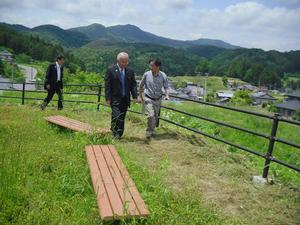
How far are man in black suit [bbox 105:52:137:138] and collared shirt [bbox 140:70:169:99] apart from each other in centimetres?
35

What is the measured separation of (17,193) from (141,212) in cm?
160

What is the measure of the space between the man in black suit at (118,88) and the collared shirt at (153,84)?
35 cm

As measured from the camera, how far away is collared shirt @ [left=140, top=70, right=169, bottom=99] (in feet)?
25.7

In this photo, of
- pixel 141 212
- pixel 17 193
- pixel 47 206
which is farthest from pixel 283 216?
pixel 17 193

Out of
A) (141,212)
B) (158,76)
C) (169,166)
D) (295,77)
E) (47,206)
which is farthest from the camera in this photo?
(295,77)

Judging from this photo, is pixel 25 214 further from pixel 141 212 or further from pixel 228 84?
pixel 228 84

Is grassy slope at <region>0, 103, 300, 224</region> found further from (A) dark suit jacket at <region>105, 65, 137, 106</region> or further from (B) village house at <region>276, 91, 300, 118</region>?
(B) village house at <region>276, 91, 300, 118</region>

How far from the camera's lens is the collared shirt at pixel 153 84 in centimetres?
782

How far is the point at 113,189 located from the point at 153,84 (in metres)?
4.14

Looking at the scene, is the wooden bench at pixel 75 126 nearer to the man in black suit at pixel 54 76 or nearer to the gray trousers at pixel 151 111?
the gray trousers at pixel 151 111

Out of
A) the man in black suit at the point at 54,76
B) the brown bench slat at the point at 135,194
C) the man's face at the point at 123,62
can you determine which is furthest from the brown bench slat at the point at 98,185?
the man in black suit at the point at 54,76

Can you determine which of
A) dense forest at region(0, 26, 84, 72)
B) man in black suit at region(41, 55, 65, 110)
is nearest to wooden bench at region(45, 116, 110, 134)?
man in black suit at region(41, 55, 65, 110)

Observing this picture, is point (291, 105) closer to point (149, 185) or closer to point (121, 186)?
point (149, 185)

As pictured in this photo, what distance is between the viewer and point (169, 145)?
7457 mm
